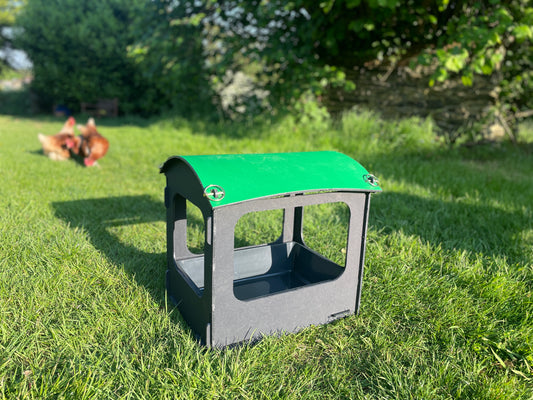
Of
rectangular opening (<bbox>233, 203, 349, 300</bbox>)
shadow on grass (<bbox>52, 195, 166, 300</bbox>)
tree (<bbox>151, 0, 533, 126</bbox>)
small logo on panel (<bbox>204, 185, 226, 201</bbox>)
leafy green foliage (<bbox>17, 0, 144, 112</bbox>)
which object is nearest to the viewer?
small logo on panel (<bbox>204, 185, 226, 201</bbox>)

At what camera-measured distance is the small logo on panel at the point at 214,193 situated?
4.85ft

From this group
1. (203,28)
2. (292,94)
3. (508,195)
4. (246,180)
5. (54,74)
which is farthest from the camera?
(54,74)

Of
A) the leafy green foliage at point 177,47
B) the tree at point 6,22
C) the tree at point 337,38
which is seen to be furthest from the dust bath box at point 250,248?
the tree at point 6,22

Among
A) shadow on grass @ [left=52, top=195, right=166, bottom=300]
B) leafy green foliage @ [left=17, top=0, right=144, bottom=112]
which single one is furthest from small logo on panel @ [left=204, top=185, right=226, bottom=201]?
leafy green foliage @ [left=17, top=0, right=144, bottom=112]

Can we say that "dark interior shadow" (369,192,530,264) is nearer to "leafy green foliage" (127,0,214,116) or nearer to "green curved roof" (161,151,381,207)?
"green curved roof" (161,151,381,207)

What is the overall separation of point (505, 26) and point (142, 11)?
6.56 m

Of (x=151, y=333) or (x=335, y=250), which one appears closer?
(x=151, y=333)

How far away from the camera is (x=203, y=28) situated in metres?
7.64

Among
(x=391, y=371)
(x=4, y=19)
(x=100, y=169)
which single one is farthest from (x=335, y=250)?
(x=4, y=19)

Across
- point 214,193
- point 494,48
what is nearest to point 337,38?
point 494,48

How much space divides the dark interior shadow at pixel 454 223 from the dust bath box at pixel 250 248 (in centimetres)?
116

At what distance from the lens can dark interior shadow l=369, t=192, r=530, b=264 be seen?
281 centimetres

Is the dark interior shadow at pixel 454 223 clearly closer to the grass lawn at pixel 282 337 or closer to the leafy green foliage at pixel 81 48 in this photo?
the grass lawn at pixel 282 337

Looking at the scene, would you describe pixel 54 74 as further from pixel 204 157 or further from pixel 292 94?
pixel 204 157
